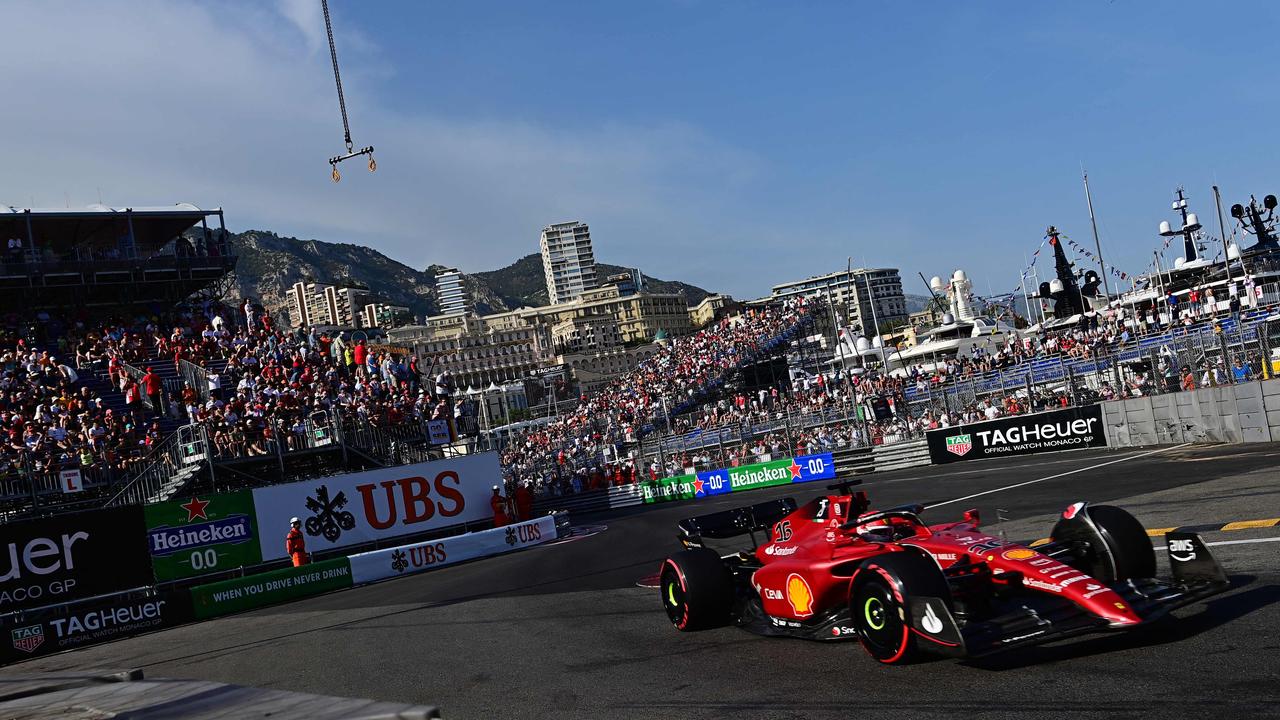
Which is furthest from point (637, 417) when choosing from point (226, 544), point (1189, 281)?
point (1189, 281)

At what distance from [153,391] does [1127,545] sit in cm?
2734

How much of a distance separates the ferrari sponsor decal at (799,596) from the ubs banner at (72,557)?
17.2 meters

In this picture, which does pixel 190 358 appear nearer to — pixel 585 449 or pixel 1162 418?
pixel 585 449

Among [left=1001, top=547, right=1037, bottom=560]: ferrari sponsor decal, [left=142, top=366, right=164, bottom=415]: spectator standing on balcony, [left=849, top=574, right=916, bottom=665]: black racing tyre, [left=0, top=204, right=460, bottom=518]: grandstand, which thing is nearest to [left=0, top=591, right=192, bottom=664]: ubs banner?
[left=0, top=204, right=460, bottom=518]: grandstand

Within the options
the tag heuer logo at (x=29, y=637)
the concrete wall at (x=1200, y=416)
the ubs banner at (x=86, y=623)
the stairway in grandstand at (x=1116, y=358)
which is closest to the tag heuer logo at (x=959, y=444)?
the stairway in grandstand at (x=1116, y=358)

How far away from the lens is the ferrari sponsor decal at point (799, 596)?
9.25 m

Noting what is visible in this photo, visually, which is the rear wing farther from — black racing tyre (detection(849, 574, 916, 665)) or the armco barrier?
the armco barrier

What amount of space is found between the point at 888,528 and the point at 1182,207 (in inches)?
2276

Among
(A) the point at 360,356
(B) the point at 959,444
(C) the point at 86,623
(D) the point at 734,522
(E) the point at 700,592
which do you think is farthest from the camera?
(A) the point at 360,356

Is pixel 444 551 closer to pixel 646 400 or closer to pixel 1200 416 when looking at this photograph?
pixel 1200 416

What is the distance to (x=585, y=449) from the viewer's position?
45531 millimetres

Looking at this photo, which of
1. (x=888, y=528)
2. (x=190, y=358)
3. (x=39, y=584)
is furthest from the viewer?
(x=190, y=358)

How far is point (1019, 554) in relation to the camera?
816 centimetres

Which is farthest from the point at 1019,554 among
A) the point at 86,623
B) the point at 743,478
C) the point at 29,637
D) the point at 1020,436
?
the point at 743,478
